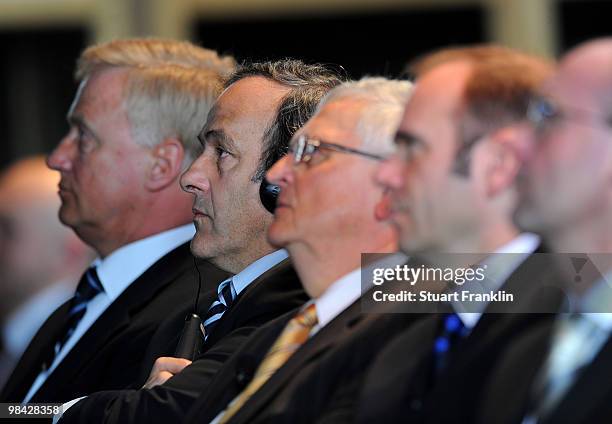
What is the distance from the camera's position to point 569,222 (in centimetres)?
236

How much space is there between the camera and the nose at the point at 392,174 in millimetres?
2744

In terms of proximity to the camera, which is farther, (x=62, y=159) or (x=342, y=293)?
(x=62, y=159)

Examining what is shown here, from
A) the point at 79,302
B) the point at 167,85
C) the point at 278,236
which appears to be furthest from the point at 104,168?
the point at 278,236

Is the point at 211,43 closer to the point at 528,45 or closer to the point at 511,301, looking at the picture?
the point at 528,45

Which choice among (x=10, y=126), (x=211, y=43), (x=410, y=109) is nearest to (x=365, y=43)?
(x=211, y=43)

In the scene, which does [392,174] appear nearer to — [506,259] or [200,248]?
[506,259]

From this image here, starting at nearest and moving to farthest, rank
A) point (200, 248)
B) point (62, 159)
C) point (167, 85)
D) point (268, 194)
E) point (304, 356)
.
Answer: point (304, 356) → point (268, 194) → point (200, 248) → point (167, 85) → point (62, 159)

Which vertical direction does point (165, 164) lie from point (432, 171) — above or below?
below

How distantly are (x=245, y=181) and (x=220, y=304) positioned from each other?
1.14 feet

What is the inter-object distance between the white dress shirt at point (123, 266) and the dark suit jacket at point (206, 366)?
2.62 ft

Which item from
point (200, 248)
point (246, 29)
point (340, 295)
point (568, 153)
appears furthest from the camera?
point (246, 29)

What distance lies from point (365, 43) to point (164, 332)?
594 centimetres

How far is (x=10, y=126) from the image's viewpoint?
9.56m

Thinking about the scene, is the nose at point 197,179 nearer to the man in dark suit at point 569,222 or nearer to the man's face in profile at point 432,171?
the man's face in profile at point 432,171
